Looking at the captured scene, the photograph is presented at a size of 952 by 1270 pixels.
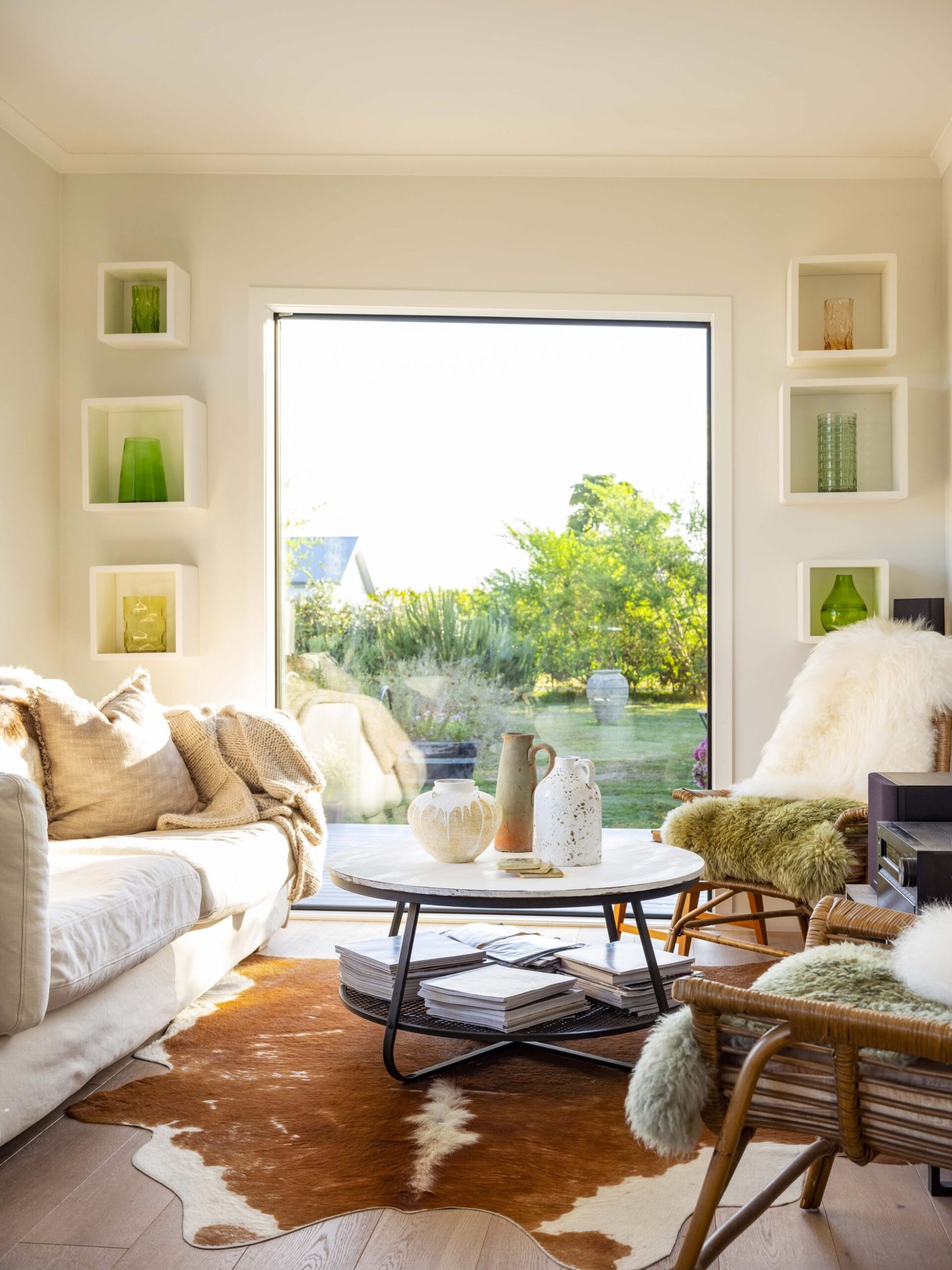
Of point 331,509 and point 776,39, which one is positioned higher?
point 776,39

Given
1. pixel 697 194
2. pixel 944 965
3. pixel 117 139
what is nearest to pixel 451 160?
pixel 697 194

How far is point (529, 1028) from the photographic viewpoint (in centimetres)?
234

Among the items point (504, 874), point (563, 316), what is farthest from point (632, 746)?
point (504, 874)

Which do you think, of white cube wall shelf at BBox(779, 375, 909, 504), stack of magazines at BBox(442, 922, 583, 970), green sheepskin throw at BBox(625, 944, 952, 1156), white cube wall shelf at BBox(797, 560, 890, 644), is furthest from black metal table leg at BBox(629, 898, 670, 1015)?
white cube wall shelf at BBox(779, 375, 909, 504)

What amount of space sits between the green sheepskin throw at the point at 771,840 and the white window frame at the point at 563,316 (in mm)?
865

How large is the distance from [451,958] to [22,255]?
9.62 ft

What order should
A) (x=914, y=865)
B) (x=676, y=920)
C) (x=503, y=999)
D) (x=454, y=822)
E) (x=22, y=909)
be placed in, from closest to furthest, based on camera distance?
(x=22, y=909), (x=914, y=865), (x=503, y=999), (x=454, y=822), (x=676, y=920)

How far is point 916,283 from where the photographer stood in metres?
4.00

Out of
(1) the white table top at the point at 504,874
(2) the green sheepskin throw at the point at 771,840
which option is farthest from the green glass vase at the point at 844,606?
(1) the white table top at the point at 504,874

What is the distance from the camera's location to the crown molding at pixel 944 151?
148 inches

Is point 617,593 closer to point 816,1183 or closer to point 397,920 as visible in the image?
point 397,920

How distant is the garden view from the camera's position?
418cm

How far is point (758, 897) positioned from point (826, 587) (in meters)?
1.21

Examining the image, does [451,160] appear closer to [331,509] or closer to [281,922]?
[331,509]
